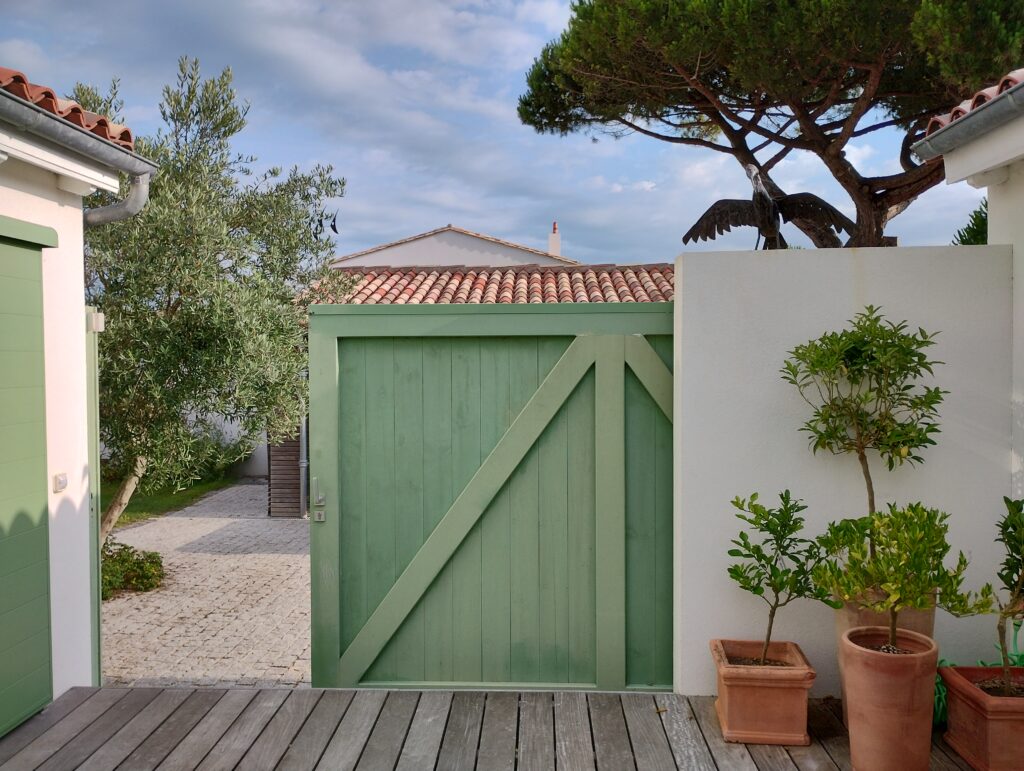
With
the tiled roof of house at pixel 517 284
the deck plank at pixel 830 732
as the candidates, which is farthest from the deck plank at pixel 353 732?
the tiled roof of house at pixel 517 284

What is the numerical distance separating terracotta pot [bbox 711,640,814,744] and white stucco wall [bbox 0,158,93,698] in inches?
116

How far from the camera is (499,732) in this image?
119 inches

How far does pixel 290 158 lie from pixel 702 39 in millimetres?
5771

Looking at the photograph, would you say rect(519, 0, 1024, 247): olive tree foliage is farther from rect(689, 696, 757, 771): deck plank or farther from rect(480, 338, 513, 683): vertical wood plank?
rect(689, 696, 757, 771): deck plank

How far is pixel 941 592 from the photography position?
100 inches

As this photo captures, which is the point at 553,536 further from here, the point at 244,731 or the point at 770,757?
the point at 244,731

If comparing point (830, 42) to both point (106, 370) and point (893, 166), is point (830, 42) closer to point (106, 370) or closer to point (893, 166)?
point (893, 166)

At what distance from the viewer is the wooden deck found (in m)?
2.80

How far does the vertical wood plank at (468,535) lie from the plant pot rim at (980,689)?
1938 mm

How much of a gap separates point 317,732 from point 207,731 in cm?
44

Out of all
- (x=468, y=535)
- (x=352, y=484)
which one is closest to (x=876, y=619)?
(x=468, y=535)

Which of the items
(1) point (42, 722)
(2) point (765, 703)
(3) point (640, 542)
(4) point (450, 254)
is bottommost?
(1) point (42, 722)

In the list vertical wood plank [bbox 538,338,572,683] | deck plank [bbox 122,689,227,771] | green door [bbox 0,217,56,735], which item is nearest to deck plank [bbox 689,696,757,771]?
vertical wood plank [bbox 538,338,572,683]

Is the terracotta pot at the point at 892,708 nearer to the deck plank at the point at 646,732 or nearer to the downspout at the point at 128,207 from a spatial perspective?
the deck plank at the point at 646,732
